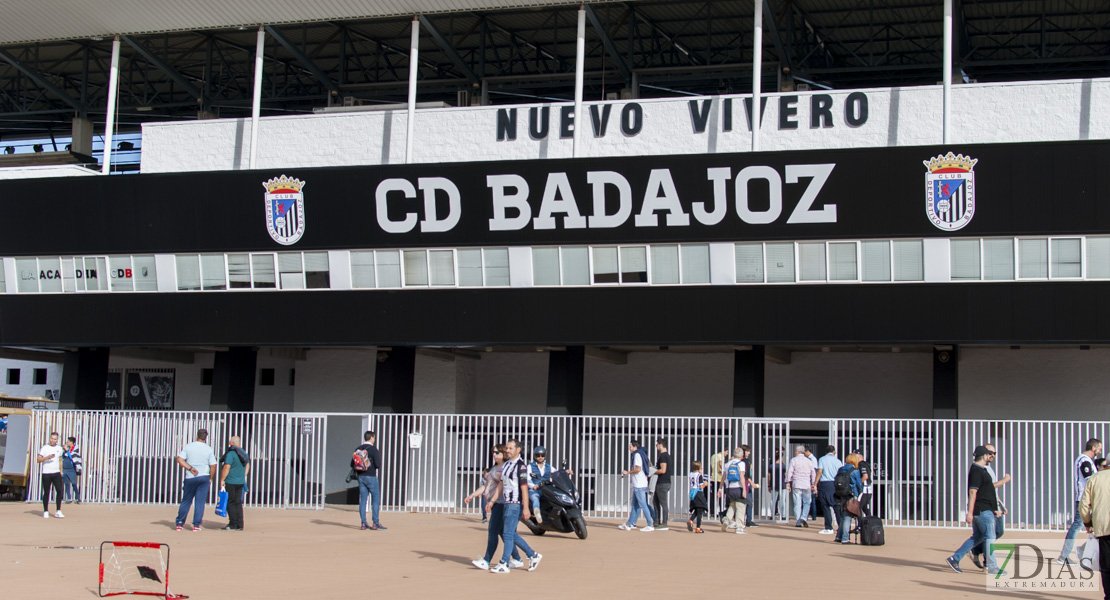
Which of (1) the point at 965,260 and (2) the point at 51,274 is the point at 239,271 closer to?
(2) the point at 51,274

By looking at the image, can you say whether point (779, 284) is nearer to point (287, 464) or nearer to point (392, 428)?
point (392, 428)

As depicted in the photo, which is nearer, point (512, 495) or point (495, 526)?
point (512, 495)

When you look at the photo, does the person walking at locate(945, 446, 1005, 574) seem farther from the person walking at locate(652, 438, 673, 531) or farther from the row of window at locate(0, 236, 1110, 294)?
the row of window at locate(0, 236, 1110, 294)

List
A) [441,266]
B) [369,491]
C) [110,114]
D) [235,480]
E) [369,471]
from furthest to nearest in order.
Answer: [110,114]
[441,266]
[369,491]
[369,471]
[235,480]

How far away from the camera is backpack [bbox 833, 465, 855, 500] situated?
1864cm

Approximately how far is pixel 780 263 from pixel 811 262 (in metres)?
0.71

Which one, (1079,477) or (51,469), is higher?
(1079,477)

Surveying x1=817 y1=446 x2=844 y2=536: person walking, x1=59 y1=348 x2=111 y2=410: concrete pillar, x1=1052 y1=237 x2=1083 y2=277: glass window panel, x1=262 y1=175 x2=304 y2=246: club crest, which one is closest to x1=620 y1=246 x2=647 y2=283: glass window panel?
x1=817 y1=446 x2=844 y2=536: person walking

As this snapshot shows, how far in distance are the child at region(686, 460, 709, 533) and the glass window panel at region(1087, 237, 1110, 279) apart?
10360 mm

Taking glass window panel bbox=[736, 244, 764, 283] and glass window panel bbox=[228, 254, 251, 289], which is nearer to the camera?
glass window panel bbox=[736, 244, 764, 283]

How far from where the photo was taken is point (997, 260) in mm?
25234

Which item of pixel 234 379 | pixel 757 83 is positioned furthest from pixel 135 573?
pixel 757 83

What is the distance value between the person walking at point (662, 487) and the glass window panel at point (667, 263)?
21.7 feet

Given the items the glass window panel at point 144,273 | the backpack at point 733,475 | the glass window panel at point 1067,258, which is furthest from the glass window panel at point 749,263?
the glass window panel at point 144,273
